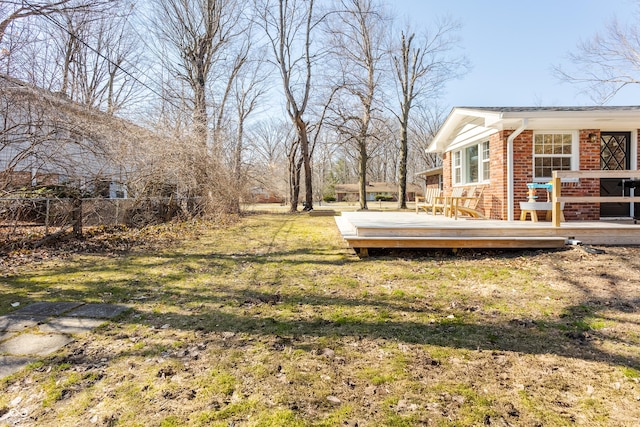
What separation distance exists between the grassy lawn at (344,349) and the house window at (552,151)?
392cm

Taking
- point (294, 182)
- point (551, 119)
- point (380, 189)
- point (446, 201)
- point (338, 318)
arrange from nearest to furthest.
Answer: point (338, 318), point (551, 119), point (446, 201), point (294, 182), point (380, 189)

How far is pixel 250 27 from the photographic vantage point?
20688 millimetres

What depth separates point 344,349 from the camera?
114 inches

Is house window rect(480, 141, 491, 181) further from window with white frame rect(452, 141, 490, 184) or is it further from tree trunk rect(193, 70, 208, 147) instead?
tree trunk rect(193, 70, 208, 147)

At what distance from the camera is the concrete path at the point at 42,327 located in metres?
2.74

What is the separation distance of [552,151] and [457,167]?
3393mm

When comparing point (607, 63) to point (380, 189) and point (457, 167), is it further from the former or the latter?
point (380, 189)

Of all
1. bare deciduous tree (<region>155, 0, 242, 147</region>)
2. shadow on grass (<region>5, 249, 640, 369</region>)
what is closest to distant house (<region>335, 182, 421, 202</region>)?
bare deciduous tree (<region>155, 0, 242, 147</region>)

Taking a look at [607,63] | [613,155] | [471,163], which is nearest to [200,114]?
[471,163]

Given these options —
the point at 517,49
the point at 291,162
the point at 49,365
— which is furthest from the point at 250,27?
the point at 49,365

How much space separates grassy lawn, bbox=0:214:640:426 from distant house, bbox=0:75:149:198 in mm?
2682

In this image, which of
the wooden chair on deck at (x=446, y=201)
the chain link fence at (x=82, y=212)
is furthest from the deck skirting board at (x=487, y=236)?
the chain link fence at (x=82, y=212)

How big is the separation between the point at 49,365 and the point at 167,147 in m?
8.97

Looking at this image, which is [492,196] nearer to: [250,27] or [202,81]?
[202,81]
